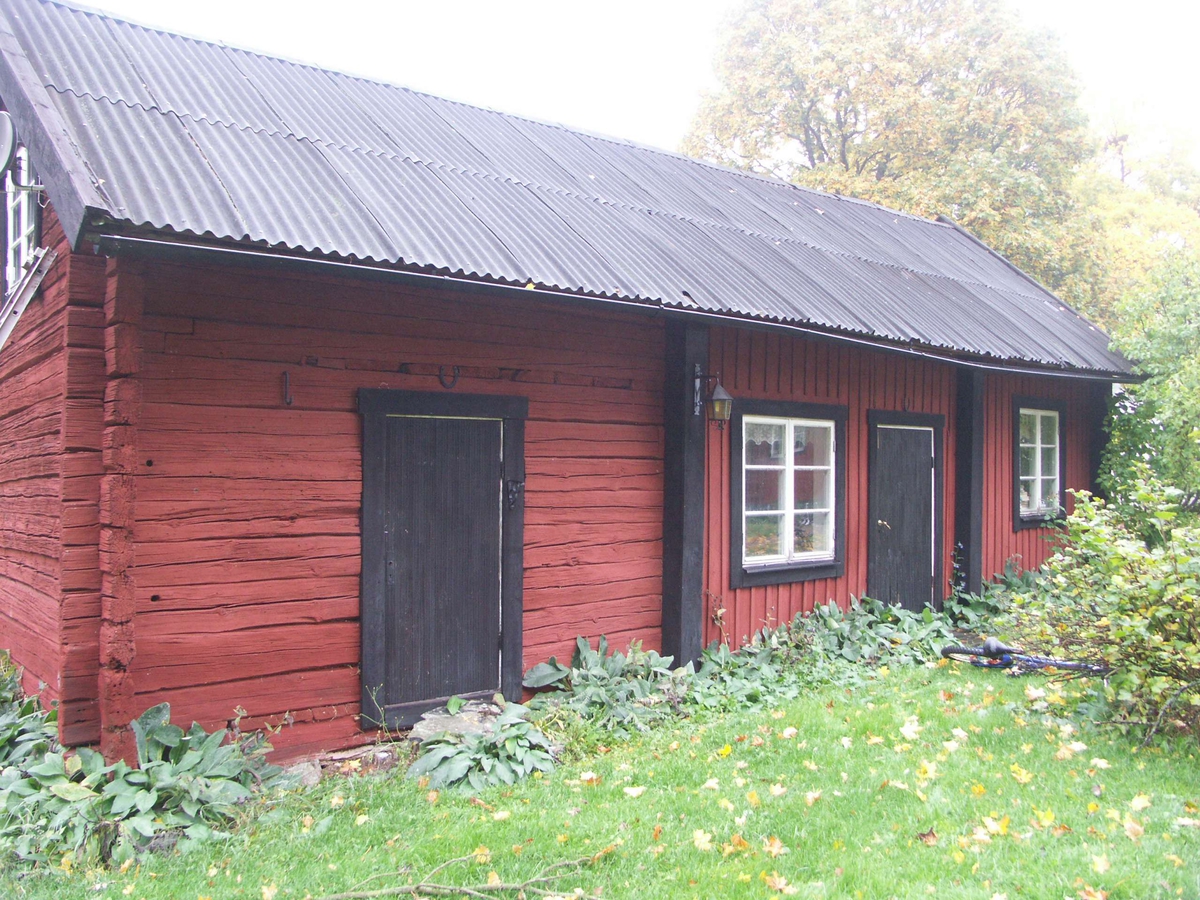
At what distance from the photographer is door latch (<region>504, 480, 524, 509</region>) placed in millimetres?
6387

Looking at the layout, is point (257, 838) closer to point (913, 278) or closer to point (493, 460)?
point (493, 460)

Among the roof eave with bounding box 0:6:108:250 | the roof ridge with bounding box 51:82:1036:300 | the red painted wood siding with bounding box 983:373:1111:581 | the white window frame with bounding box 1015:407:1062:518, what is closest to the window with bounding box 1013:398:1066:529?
the white window frame with bounding box 1015:407:1062:518

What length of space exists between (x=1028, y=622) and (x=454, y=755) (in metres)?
4.00

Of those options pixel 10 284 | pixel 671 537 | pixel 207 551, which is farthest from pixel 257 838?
pixel 10 284

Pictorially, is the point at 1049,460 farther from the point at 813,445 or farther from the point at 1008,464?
the point at 813,445

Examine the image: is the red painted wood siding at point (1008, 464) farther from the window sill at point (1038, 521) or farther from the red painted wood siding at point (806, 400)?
the red painted wood siding at point (806, 400)

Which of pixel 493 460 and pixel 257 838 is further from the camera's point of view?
pixel 493 460

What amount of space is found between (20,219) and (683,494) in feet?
17.3

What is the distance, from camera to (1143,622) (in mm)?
4953

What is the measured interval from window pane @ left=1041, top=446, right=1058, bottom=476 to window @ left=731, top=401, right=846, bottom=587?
4405 mm

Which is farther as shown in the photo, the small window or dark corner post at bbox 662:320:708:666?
dark corner post at bbox 662:320:708:666

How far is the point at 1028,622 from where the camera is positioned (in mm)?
6617

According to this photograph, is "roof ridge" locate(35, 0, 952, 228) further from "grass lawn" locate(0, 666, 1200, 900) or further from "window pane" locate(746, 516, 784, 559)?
"window pane" locate(746, 516, 784, 559)

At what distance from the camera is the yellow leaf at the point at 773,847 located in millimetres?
4125
